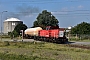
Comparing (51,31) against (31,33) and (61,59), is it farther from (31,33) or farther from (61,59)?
(61,59)

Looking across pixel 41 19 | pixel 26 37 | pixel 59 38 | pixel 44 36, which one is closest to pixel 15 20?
pixel 41 19

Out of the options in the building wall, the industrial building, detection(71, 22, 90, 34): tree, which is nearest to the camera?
detection(71, 22, 90, 34): tree

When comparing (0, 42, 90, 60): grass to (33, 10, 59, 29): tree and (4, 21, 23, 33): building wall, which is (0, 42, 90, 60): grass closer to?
(33, 10, 59, 29): tree

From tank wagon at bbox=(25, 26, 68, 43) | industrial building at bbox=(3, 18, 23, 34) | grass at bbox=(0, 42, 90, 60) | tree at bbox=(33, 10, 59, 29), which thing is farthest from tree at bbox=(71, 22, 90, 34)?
industrial building at bbox=(3, 18, 23, 34)

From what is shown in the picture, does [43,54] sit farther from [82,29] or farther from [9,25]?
[9,25]

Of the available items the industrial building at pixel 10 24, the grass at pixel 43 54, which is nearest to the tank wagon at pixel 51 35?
the grass at pixel 43 54

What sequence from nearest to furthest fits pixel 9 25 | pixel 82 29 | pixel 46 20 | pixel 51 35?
pixel 51 35 < pixel 82 29 < pixel 46 20 < pixel 9 25

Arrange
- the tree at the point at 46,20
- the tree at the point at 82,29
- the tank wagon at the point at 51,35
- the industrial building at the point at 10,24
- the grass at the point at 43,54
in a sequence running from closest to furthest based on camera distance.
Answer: the grass at the point at 43,54 < the tank wagon at the point at 51,35 < the tree at the point at 82,29 < the tree at the point at 46,20 < the industrial building at the point at 10,24

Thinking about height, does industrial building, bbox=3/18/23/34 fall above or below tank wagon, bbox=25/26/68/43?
above

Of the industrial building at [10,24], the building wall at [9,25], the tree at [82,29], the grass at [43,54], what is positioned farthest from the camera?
the industrial building at [10,24]

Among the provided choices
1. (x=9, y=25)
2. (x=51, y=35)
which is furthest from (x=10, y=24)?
(x=51, y=35)

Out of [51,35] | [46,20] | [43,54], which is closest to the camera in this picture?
[43,54]

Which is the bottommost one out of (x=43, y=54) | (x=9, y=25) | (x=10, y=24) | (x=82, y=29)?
(x=43, y=54)

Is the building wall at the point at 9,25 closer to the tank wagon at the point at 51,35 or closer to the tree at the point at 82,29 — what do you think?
the tree at the point at 82,29
